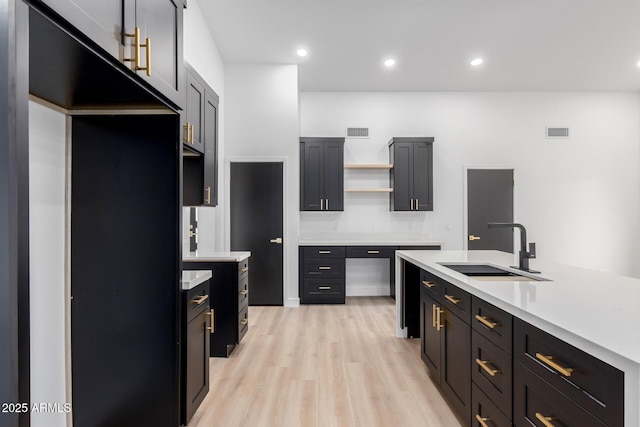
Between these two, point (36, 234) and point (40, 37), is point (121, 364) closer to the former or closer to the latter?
point (36, 234)

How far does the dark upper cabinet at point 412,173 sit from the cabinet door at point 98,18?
4.56m

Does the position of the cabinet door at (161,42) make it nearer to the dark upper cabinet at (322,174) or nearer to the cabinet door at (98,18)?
the cabinet door at (98,18)

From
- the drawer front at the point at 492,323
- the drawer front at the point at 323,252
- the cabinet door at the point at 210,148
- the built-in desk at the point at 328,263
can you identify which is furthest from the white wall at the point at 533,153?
the drawer front at the point at 492,323

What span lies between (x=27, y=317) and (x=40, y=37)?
30.5 inches

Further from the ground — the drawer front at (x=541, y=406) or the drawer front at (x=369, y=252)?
the drawer front at (x=369, y=252)

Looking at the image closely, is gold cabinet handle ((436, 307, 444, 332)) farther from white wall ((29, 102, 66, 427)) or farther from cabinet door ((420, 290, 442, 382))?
white wall ((29, 102, 66, 427))

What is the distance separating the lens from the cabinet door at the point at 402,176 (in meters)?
5.28

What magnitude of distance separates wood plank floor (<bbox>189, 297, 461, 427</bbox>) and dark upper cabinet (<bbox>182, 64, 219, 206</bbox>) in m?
1.44

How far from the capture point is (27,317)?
74 centimetres

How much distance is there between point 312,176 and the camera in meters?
5.16

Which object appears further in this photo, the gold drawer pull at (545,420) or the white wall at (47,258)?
the white wall at (47,258)

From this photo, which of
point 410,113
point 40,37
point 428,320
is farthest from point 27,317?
point 410,113

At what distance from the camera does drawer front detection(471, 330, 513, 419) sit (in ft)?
4.76

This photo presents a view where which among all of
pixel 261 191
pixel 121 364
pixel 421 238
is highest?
pixel 261 191
